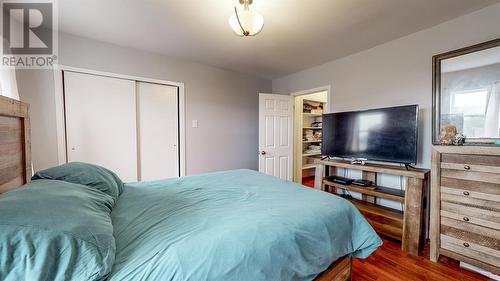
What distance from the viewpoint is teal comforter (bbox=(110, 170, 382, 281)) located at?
2.39 ft

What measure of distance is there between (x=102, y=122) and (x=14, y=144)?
5.27 ft

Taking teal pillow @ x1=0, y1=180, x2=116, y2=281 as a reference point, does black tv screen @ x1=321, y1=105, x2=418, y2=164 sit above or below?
above

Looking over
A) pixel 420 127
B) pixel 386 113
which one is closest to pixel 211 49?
pixel 386 113

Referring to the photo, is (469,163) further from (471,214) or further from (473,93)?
(473,93)

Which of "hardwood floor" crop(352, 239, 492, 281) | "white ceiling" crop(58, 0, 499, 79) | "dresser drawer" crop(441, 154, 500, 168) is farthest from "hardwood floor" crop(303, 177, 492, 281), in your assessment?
"white ceiling" crop(58, 0, 499, 79)

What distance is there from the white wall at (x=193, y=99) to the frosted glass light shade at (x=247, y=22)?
1.84 metres

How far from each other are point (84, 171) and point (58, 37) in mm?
2098

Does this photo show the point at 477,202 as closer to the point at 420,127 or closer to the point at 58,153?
the point at 420,127

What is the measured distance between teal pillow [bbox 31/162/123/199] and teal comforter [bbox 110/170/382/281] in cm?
13

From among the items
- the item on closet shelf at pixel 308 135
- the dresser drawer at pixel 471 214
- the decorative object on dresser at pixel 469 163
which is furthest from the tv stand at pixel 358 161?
the item on closet shelf at pixel 308 135

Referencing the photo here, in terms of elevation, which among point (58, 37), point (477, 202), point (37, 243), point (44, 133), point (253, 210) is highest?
point (58, 37)

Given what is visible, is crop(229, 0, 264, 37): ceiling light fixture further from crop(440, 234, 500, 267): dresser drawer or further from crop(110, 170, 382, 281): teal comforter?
crop(440, 234, 500, 267): dresser drawer

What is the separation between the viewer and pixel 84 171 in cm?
122

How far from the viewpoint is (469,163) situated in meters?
1.58
